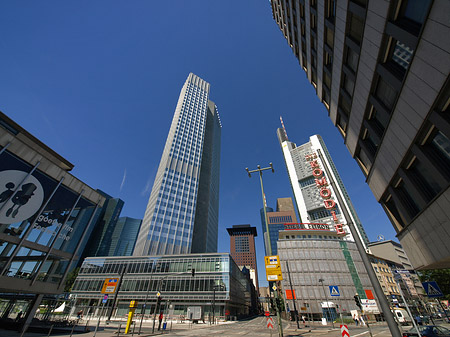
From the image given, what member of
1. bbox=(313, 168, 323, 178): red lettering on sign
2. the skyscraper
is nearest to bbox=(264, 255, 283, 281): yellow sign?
the skyscraper

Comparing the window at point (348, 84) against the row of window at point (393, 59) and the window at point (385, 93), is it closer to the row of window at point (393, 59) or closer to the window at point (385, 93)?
the window at point (385, 93)

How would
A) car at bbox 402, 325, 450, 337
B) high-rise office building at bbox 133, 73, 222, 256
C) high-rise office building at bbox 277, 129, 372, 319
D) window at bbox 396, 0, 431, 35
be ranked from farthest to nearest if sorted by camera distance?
1. high-rise office building at bbox 133, 73, 222, 256
2. high-rise office building at bbox 277, 129, 372, 319
3. car at bbox 402, 325, 450, 337
4. window at bbox 396, 0, 431, 35

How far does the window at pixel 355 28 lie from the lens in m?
13.6

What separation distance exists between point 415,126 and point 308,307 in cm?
5779

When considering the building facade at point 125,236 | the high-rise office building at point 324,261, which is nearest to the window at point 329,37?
the high-rise office building at point 324,261

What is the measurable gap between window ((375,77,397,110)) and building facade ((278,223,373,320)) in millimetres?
48369

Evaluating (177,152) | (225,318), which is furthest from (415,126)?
(177,152)

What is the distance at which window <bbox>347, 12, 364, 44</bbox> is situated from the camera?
1358 cm

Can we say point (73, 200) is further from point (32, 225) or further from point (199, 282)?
point (199, 282)

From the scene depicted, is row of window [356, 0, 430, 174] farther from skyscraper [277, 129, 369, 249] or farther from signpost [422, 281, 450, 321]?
skyscraper [277, 129, 369, 249]

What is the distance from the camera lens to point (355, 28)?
14.0 metres

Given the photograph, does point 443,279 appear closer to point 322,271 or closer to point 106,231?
point 322,271

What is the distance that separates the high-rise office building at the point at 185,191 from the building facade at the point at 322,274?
38.7 meters

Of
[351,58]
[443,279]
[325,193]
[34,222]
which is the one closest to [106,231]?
[34,222]
